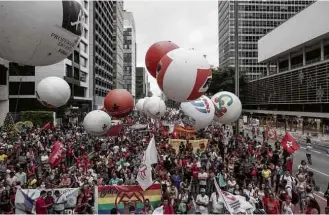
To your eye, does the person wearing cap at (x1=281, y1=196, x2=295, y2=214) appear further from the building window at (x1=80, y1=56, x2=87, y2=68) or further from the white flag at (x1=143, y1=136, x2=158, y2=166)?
the building window at (x1=80, y1=56, x2=87, y2=68)

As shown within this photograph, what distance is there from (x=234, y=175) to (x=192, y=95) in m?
4.68

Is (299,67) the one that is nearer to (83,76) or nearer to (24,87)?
(83,76)

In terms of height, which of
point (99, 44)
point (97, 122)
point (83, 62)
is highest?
point (99, 44)

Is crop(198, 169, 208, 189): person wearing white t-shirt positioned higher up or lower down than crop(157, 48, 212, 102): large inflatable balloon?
lower down

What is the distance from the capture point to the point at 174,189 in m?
11.5

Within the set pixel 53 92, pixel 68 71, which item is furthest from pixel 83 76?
pixel 53 92

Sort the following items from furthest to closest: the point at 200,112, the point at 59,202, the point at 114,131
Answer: the point at 114,131 < the point at 200,112 < the point at 59,202

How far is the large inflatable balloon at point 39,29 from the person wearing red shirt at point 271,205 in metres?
6.52

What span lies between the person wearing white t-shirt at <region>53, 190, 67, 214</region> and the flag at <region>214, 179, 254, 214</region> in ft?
13.4

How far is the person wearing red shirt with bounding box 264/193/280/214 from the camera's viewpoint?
388 inches

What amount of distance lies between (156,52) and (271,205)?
5.87 m

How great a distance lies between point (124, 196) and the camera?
10938mm

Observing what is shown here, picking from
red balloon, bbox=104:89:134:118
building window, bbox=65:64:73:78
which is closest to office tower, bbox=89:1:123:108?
building window, bbox=65:64:73:78

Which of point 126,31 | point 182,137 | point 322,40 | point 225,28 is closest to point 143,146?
point 182,137
